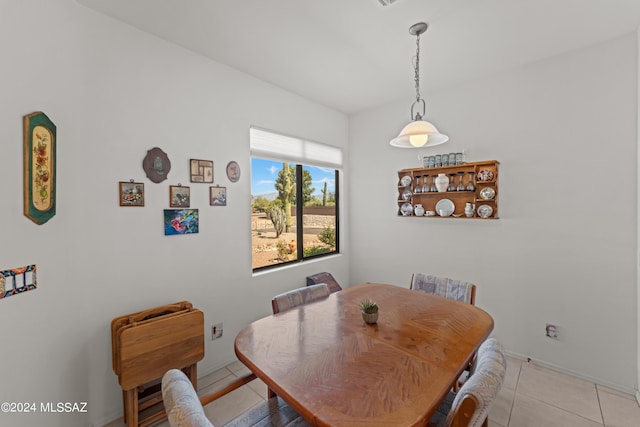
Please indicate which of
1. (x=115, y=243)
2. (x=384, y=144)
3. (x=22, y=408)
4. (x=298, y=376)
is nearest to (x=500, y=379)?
(x=298, y=376)

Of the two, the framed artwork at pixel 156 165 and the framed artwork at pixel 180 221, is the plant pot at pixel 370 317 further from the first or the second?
the framed artwork at pixel 156 165

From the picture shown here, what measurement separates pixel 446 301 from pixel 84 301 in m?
2.45

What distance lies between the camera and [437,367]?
120 centimetres

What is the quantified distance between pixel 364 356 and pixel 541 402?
69.9 inches

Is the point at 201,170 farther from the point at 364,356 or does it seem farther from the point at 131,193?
the point at 364,356

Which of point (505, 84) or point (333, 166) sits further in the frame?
point (333, 166)

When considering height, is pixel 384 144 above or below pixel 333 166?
above

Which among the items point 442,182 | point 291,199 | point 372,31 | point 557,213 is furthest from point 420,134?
point 291,199

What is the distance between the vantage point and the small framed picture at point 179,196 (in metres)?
2.16

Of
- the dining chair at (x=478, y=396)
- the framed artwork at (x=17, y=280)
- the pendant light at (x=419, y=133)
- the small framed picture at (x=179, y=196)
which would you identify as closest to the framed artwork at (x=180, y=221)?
the small framed picture at (x=179, y=196)

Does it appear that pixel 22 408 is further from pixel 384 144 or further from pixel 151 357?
pixel 384 144

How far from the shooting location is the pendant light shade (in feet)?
6.04

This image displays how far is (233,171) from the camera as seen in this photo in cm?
256

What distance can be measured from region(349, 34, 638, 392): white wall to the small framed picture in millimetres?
2498
